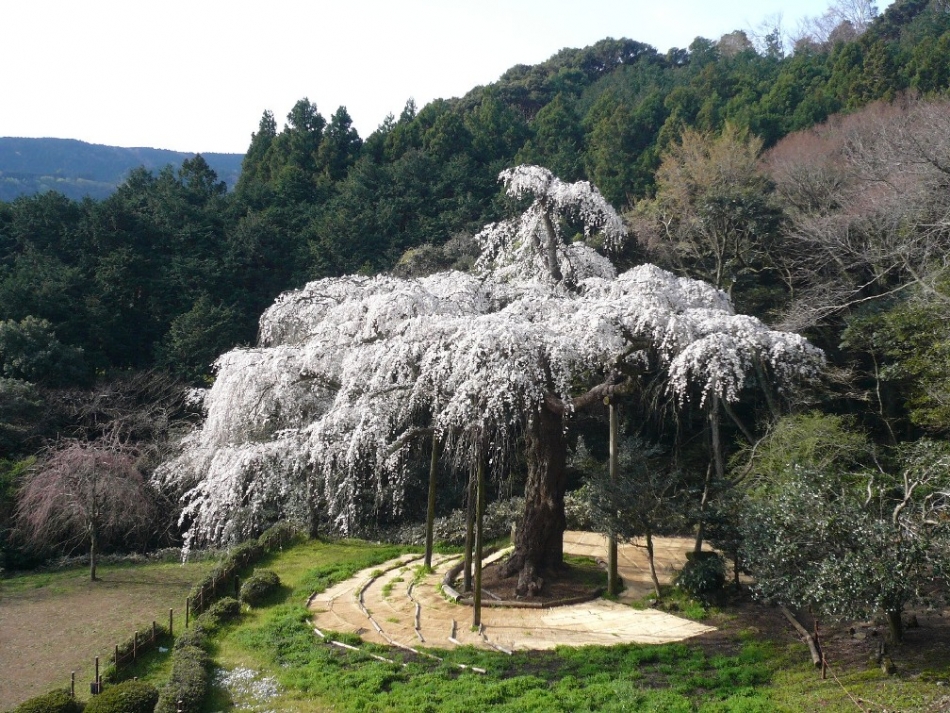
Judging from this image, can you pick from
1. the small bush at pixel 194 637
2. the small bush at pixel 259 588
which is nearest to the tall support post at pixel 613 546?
the small bush at pixel 259 588

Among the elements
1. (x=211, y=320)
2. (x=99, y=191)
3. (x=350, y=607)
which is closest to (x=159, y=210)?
(x=211, y=320)

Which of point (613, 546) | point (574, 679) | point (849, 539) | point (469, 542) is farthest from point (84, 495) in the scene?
point (849, 539)

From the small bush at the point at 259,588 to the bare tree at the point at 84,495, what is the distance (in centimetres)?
444

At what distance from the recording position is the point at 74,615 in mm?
11898

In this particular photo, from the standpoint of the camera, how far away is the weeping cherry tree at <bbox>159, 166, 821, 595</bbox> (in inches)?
374

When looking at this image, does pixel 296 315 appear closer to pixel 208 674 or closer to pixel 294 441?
pixel 294 441

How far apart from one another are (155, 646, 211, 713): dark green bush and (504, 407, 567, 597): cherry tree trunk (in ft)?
14.3

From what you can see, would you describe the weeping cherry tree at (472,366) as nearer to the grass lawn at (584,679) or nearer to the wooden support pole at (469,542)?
the wooden support pole at (469,542)

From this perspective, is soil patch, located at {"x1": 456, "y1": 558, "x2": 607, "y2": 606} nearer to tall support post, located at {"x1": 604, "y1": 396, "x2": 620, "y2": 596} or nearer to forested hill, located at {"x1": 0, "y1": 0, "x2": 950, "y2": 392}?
tall support post, located at {"x1": 604, "y1": 396, "x2": 620, "y2": 596}

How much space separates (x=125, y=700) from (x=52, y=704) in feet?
2.45

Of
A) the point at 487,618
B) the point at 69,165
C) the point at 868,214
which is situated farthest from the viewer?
the point at 69,165

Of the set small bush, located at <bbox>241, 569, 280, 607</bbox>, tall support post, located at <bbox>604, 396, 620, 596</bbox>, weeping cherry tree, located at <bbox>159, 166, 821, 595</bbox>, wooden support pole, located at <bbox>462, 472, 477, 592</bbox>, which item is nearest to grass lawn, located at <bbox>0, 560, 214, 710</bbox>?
small bush, located at <bbox>241, 569, 280, 607</bbox>

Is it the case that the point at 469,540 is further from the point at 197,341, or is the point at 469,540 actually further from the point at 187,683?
the point at 197,341

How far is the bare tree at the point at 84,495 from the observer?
46.5 feet
